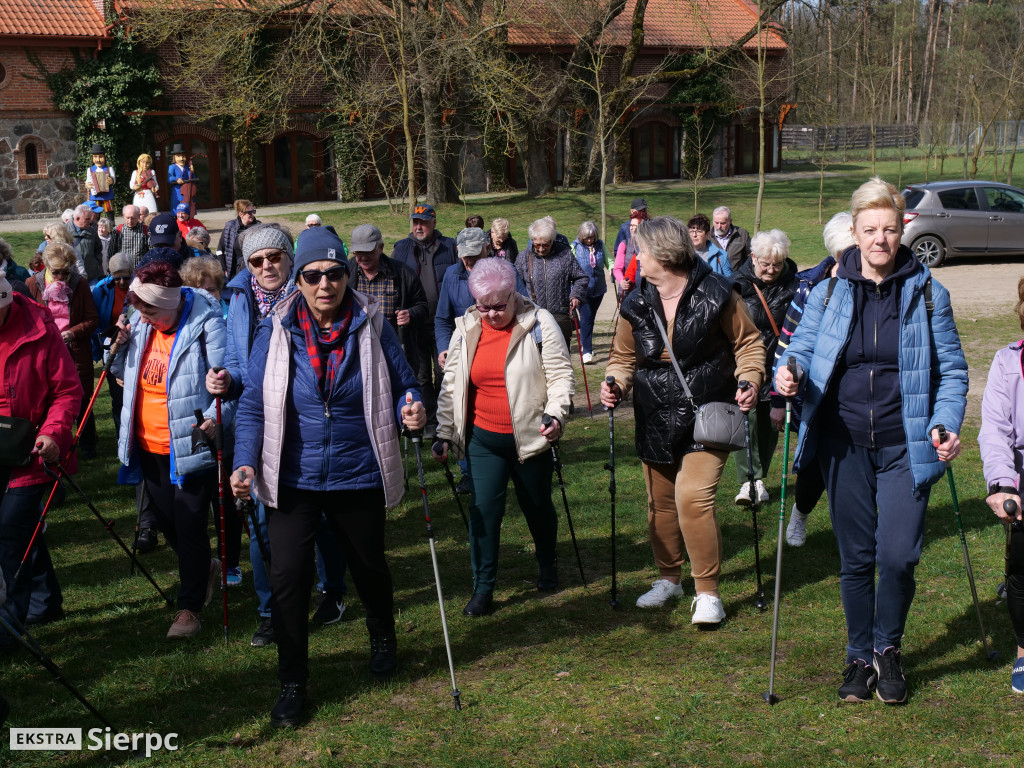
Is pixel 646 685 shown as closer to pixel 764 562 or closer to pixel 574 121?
pixel 764 562

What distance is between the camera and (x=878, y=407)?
15.8 feet

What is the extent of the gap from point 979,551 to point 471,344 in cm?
361

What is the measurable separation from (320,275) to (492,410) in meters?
1.71

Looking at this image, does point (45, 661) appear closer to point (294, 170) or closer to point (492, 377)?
point (492, 377)

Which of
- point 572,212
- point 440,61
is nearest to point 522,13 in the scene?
point 440,61

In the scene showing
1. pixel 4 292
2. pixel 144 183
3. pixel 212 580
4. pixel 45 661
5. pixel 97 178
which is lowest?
pixel 212 580

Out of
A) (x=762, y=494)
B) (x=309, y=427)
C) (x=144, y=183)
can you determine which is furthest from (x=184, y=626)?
(x=144, y=183)

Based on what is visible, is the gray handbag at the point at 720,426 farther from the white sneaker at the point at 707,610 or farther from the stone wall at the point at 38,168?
the stone wall at the point at 38,168

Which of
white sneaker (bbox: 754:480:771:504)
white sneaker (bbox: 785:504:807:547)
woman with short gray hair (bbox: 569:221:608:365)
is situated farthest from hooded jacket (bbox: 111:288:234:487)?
woman with short gray hair (bbox: 569:221:608:365)

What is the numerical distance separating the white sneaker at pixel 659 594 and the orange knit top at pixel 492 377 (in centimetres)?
126

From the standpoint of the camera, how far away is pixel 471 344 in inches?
247

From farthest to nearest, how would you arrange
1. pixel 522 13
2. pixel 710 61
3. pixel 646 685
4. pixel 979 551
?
pixel 710 61, pixel 522 13, pixel 979 551, pixel 646 685

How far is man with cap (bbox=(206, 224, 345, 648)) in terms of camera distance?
5977 mm

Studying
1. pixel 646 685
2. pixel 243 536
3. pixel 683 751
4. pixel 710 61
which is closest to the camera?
pixel 683 751
